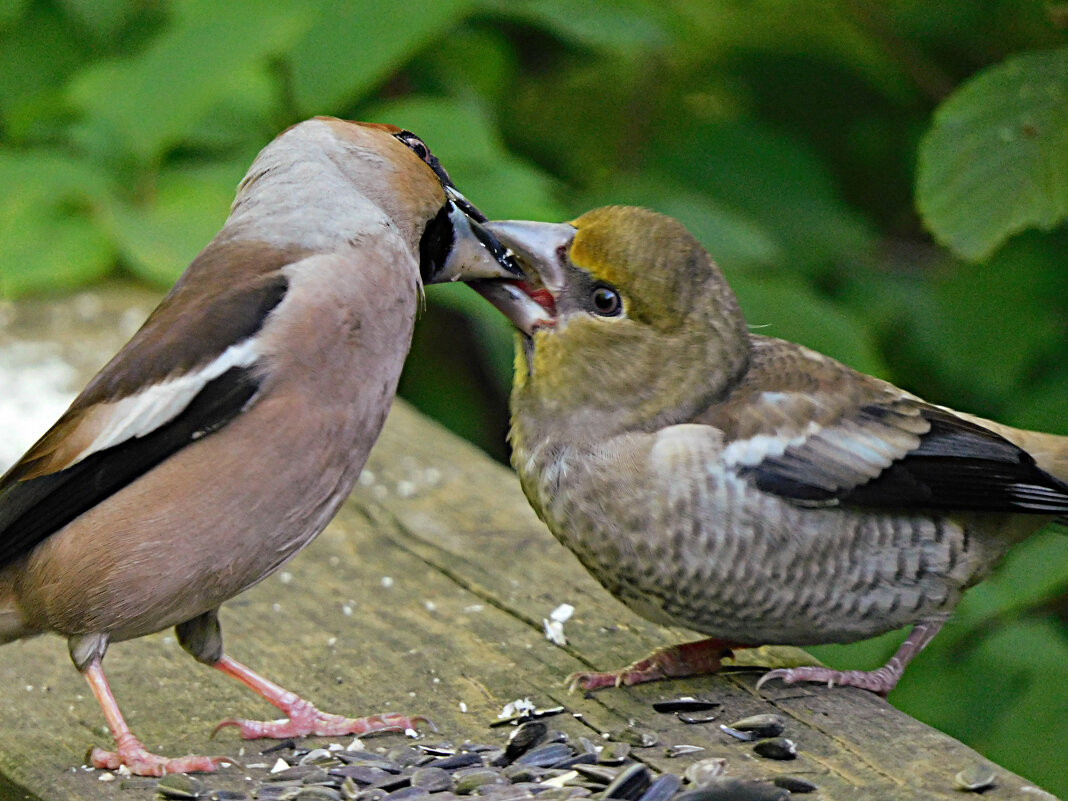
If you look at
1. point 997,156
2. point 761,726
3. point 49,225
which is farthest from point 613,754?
point 49,225

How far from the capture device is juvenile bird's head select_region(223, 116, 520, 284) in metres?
2.81

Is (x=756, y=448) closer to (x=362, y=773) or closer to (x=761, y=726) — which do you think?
(x=761, y=726)

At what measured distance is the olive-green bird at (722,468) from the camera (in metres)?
2.84

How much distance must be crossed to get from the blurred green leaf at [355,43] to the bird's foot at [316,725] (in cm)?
244

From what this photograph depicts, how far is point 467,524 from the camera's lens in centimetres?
368

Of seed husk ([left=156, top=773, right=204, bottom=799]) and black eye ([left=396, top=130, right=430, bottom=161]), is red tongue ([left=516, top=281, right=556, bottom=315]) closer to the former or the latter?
black eye ([left=396, top=130, right=430, bottom=161])

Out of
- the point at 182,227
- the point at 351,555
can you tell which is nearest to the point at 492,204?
the point at 182,227

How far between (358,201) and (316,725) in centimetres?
104

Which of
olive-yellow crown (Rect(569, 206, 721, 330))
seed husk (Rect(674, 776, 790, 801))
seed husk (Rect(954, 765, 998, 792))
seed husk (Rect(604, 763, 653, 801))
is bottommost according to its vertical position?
seed husk (Rect(604, 763, 653, 801))

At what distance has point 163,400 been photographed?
259 centimetres

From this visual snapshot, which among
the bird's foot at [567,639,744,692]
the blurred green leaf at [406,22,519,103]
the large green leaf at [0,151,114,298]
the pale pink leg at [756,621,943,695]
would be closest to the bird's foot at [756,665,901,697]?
the pale pink leg at [756,621,943,695]

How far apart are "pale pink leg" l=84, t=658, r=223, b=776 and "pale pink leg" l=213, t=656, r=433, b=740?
13 centimetres

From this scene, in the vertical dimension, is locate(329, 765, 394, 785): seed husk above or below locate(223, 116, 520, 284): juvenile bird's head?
below

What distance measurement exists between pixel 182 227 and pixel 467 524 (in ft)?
4.51
